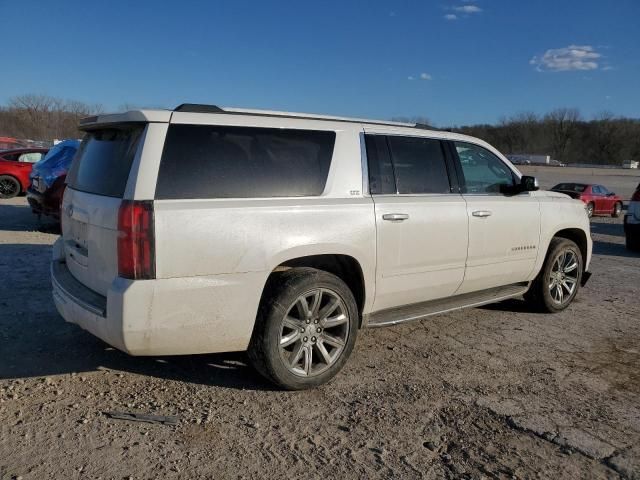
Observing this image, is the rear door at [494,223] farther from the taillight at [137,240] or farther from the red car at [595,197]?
the red car at [595,197]

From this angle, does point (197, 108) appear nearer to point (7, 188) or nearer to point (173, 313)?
point (173, 313)

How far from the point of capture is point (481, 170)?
520 centimetres

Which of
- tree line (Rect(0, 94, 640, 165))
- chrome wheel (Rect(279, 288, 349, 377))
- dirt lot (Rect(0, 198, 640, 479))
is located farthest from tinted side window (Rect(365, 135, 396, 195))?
tree line (Rect(0, 94, 640, 165))

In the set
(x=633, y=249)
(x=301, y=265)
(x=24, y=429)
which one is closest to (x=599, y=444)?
(x=301, y=265)

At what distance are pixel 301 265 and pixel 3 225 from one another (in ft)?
30.4

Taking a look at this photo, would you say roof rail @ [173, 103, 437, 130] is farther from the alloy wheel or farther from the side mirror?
the alloy wheel

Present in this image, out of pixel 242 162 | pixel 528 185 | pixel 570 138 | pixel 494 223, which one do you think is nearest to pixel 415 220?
pixel 494 223

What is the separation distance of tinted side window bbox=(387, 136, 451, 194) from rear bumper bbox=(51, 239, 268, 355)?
5.16ft

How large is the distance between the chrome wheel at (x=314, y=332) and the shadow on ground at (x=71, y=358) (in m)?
0.32

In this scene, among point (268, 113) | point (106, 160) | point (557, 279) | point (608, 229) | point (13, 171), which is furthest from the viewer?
point (608, 229)

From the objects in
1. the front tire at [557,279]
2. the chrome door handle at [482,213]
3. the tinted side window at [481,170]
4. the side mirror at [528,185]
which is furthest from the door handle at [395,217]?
the front tire at [557,279]

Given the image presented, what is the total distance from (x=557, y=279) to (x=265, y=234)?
388cm

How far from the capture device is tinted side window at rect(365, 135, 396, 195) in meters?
4.20

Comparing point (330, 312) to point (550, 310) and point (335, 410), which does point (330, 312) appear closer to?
point (335, 410)
